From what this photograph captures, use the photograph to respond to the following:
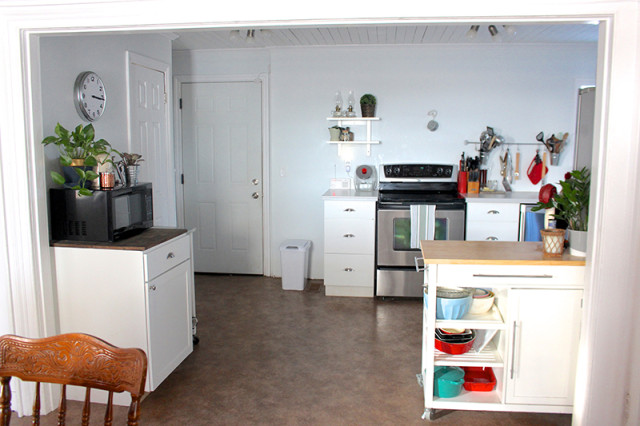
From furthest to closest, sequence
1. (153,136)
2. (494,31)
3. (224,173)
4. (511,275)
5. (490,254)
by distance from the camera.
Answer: (224,173) < (153,136) < (494,31) < (490,254) < (511,275)

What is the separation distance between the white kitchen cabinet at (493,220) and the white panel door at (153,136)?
8.47ft

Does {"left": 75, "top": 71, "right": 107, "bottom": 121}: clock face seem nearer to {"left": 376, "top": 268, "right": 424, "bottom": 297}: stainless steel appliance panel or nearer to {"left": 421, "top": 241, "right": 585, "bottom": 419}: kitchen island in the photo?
{"left": 421, "top": 241, "right": 585, "bottom": 419}: kitchen island

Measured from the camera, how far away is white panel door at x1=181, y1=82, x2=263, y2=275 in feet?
17.2

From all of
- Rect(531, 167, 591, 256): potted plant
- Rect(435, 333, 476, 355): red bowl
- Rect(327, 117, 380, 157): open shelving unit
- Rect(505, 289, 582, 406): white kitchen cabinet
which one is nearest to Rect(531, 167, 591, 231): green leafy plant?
Rect(531, 167, 591, 256): potted plant

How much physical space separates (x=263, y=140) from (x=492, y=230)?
2.34m

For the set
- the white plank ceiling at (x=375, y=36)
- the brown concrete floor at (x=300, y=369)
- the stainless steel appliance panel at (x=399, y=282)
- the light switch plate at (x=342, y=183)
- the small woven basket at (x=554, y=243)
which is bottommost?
the brown concrete floor at (x=300, y=369)

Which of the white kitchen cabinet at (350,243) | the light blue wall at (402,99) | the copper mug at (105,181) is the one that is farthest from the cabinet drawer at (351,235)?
the copper mug at (105,181)

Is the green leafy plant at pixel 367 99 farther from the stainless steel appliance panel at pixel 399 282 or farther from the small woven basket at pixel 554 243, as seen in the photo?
the small woven basket at pixel 554 243

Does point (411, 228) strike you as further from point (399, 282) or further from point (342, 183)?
point (342, 183)

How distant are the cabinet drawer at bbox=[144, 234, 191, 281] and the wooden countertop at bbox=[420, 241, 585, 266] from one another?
1.40 metres

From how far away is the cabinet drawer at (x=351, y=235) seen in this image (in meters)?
4.58

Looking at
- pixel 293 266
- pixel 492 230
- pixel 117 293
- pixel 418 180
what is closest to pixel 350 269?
pixel 293 266

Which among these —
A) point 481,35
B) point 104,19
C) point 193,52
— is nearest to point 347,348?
point 104,19

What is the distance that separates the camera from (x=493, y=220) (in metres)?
4.47
